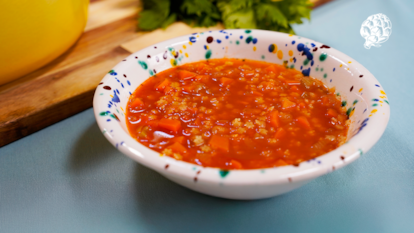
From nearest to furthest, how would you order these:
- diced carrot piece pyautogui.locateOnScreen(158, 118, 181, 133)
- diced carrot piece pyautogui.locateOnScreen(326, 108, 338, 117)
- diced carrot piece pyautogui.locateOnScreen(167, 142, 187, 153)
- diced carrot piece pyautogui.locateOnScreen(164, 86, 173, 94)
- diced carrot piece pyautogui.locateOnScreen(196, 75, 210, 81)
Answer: diced carrot piece pyautogui.locateOnScreen(167, 142, 187, 153), diced carrot piece pyautogui.locateOnScreen(158, 118, 181, 133), diced carrot piece pyautogui.locateOnScreen(326, 108, 338, 117), diced carrot piece pyautogui.locateOnScreen(164, 86, 173, 94), diced carrot piece pyautogui.locateOnScreen(196, 75, 210, 81)

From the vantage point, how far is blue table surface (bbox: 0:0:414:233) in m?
1.66

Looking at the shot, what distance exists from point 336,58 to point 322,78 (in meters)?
0.15

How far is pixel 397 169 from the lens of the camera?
1.93 meters

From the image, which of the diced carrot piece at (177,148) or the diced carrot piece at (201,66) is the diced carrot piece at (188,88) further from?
the diced carrot piece at (177,148)

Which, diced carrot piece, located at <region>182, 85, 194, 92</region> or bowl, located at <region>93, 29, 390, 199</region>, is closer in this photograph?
bowl, located at <region>93, 29, 390, 199</region>

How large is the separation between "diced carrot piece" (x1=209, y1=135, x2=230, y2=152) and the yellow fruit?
1.55 meters

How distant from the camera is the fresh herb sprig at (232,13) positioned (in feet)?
9.92

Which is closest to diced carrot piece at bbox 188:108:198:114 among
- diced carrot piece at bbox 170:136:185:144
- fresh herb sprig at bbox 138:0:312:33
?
diced carrot piece at bbox 170:136:185:144

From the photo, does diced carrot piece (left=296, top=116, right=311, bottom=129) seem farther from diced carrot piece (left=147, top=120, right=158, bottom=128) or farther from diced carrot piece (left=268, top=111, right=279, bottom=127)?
diced carrot piece (left=147, top=120, right=158, bottom=128)

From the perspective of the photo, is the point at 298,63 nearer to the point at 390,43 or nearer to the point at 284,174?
the point at 284,174

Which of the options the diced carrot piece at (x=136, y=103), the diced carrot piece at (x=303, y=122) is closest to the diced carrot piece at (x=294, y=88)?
the diced carrot piece at (x=303, y=122)

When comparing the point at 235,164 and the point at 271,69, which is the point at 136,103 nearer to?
the point at 235,164

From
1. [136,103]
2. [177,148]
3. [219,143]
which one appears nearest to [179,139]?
[177,148]

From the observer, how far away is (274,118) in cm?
179
